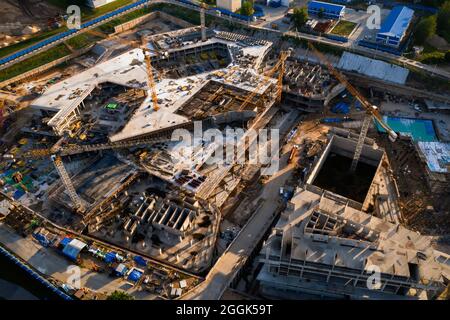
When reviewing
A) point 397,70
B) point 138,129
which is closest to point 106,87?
point 138,129

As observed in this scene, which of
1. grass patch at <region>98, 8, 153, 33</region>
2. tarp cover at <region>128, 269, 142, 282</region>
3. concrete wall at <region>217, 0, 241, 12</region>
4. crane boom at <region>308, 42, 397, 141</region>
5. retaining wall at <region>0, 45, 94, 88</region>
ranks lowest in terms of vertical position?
tarp cover at <region>128, 269, 142, 282</region>

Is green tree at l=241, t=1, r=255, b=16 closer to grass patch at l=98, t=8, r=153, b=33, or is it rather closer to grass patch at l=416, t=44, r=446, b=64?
grass patch at l=98, t=8, r=153, b=33

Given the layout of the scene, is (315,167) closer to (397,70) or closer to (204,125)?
(204,125)

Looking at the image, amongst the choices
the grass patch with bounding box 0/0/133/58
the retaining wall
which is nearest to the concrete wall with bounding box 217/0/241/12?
the grass patch with bounding box 0/0/133/58

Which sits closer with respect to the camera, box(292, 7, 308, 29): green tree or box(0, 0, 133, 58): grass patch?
box(0, 0, 133, 58): grass patch

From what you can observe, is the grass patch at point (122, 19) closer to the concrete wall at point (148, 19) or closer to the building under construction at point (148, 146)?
the concrete wall at point (148, 19)

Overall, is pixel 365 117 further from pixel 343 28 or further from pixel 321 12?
pixel 321 12

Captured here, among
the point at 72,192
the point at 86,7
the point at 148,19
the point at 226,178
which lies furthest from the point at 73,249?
the point at 86,7
